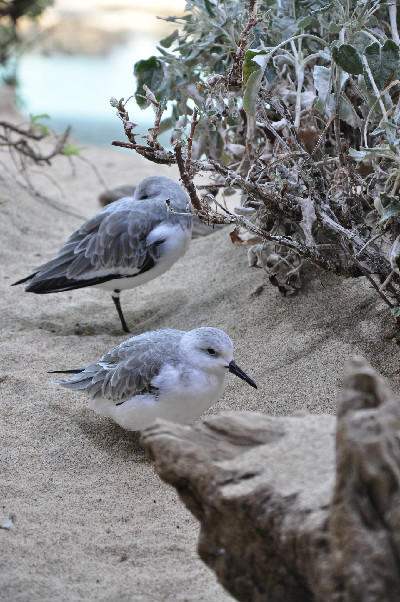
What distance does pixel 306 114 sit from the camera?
11.0ft

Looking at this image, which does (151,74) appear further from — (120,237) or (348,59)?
(348,59)

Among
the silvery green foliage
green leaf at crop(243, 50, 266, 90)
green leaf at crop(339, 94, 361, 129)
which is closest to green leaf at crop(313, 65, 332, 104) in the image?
the silvery green foliage

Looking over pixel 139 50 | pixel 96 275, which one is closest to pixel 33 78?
pixel 139 50

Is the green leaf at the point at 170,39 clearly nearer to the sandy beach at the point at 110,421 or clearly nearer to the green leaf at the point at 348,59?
the sandy beach at the point at 110,421

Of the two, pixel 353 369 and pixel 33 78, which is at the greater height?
pixel 353 369

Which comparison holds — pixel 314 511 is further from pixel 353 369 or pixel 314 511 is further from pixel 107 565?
pixel 107 565

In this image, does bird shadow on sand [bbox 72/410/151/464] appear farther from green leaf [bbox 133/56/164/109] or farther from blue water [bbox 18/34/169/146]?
blue water [bbox 18/34/169/146]

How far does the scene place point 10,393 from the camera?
3.11 m

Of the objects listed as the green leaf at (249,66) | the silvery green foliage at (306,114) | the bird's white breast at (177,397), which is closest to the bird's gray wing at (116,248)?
the silvery green foliage at (306,114)

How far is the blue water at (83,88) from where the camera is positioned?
9664 mm

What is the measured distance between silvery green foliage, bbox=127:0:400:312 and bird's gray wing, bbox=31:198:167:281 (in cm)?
46

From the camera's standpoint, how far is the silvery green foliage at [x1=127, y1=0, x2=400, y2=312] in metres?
2.60

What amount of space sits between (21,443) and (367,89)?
1.96 metres

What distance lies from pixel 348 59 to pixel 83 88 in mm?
9441
